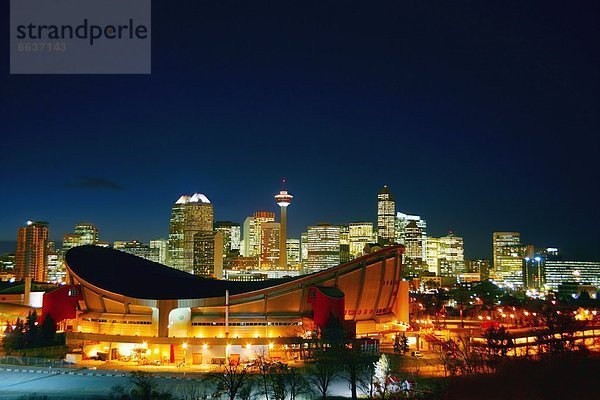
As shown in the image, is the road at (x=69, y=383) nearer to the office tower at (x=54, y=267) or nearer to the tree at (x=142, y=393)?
the tree at (x=142, y=393)

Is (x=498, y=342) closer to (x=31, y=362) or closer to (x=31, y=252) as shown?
(x=31, y=362)

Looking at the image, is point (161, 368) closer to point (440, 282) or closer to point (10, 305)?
point (10, 305)

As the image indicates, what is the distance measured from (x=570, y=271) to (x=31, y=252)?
15260cm

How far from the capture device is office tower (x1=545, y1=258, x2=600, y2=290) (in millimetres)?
171000

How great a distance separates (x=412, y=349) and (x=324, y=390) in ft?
67.5

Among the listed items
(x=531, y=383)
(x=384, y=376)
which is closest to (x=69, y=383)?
(x=384, y=376)

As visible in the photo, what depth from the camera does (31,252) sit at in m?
186

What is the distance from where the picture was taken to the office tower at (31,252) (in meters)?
185

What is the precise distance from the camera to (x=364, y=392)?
34125 millimetres

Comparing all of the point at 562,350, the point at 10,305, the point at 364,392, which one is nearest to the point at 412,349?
the point at 562,350

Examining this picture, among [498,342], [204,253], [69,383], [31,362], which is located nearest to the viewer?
[69,383]

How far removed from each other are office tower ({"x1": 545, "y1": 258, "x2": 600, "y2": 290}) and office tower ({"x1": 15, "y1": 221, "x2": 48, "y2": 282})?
143m

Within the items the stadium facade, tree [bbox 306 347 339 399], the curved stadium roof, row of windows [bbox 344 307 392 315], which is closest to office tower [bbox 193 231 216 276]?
the curved stadium roof

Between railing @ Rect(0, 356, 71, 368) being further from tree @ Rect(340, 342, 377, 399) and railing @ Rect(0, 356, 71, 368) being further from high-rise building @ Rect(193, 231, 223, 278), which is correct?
high-rise building @ Rect(193, 231, 223, 278)
